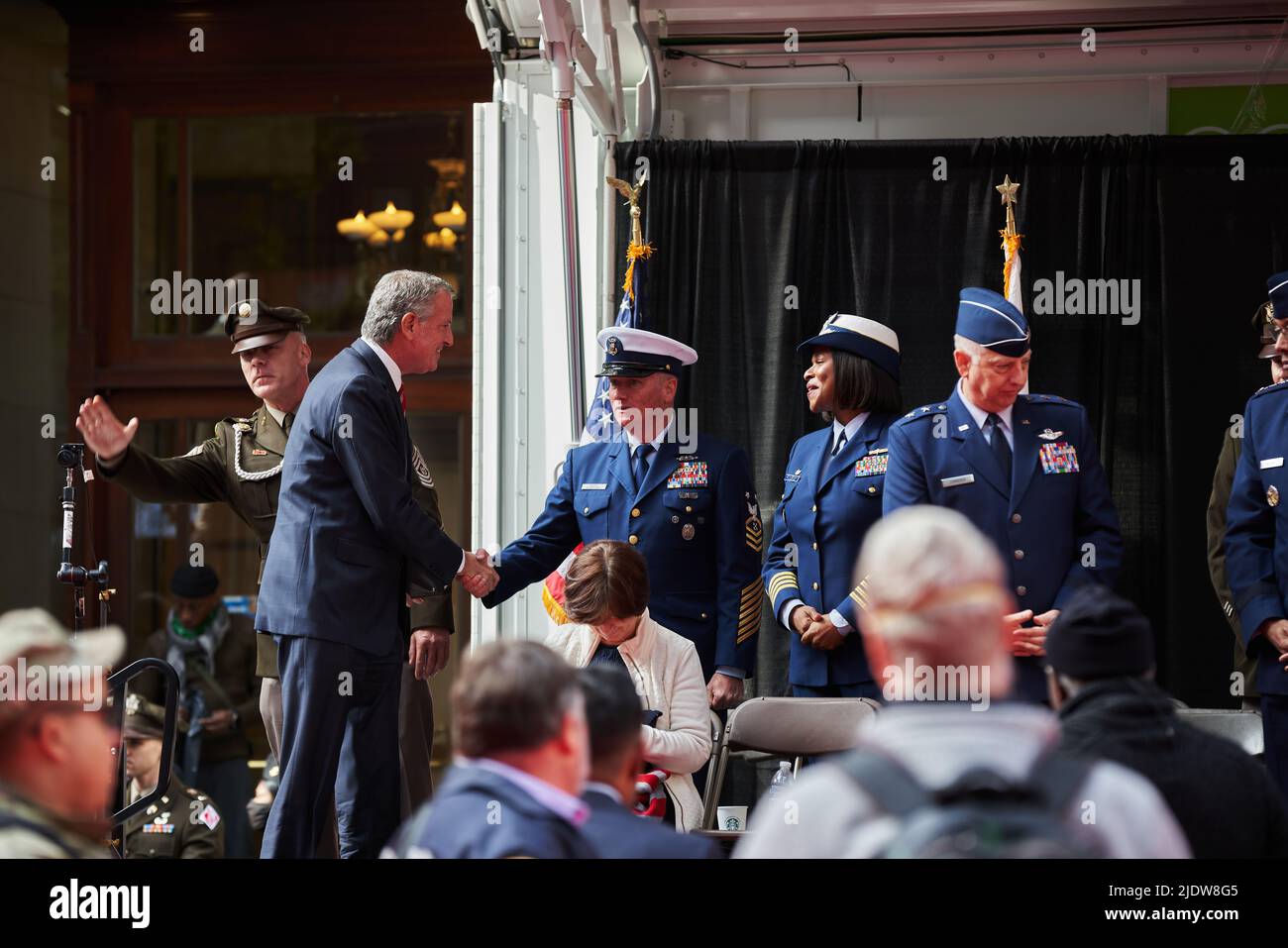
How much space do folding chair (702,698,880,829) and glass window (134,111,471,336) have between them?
3197 mm

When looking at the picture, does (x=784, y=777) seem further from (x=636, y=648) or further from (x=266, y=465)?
Result: (x=266, y=465)

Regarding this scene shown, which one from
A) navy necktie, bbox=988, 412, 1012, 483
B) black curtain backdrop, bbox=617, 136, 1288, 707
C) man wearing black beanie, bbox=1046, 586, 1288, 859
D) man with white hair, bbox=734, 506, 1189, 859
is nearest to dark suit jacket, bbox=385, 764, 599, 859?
man with white hair, bbox=734, 506, 1189, 859

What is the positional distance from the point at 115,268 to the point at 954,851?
6389 mm

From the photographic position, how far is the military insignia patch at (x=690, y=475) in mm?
4637

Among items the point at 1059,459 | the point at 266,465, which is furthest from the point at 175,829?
the point at 1059,459

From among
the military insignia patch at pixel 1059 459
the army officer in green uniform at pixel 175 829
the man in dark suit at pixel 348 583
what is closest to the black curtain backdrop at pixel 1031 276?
the military insignia patch at pixel 1059 459

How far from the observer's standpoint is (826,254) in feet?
19.6

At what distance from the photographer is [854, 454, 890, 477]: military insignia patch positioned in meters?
→ 4.43

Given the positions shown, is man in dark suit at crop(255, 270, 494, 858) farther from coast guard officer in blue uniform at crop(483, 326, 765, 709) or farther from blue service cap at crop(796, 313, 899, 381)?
blue service cap at crop(796, 313, 899, 381)

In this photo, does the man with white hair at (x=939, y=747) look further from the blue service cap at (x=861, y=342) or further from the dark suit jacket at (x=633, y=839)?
the blue service cap at (x=861, y=342)

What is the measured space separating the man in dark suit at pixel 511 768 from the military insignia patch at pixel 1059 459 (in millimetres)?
2184

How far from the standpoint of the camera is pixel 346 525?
12.6ft
